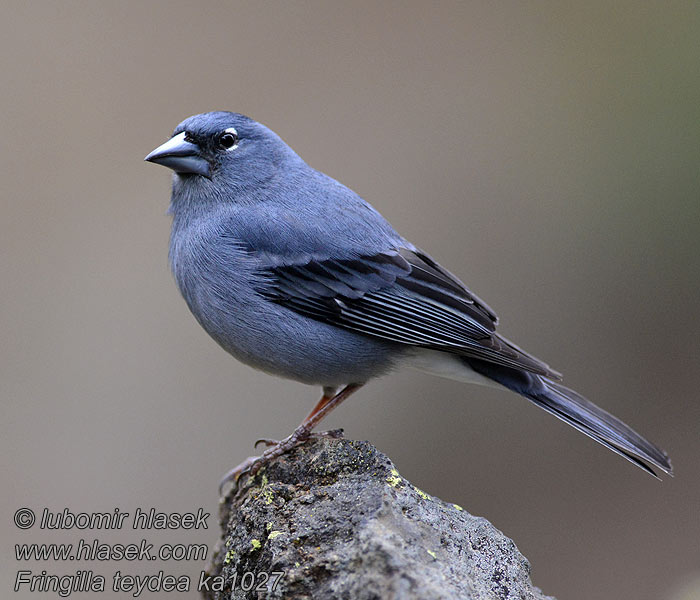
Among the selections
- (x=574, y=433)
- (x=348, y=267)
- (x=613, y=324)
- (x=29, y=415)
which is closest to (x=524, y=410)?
(x=574, y=433)

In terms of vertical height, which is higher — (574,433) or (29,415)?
(574,433)

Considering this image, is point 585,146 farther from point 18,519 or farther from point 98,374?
point 18,519

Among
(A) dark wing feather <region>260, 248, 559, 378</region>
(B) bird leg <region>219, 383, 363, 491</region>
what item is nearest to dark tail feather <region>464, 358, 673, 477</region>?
(A) dark wing feather <region>260, 248, 559, 378</region>

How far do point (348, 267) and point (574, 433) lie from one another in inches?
190

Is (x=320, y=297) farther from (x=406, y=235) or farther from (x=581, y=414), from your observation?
(x=406, y=235)

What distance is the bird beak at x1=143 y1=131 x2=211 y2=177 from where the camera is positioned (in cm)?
513

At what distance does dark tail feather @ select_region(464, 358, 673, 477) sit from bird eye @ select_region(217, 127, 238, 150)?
202cm

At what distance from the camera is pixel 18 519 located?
5512 mm

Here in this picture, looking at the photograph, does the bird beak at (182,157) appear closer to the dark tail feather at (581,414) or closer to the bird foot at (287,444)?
the bird foot at (287,444)

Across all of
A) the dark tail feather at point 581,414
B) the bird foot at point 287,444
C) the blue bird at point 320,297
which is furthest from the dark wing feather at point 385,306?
the bird foot at point 287,444

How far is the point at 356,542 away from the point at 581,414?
217 cm

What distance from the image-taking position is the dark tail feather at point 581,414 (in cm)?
476

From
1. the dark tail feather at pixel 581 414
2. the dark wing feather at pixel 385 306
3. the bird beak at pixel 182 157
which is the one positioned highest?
the bird beak at pixel 182 157

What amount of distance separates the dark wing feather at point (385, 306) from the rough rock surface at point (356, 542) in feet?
2.92
